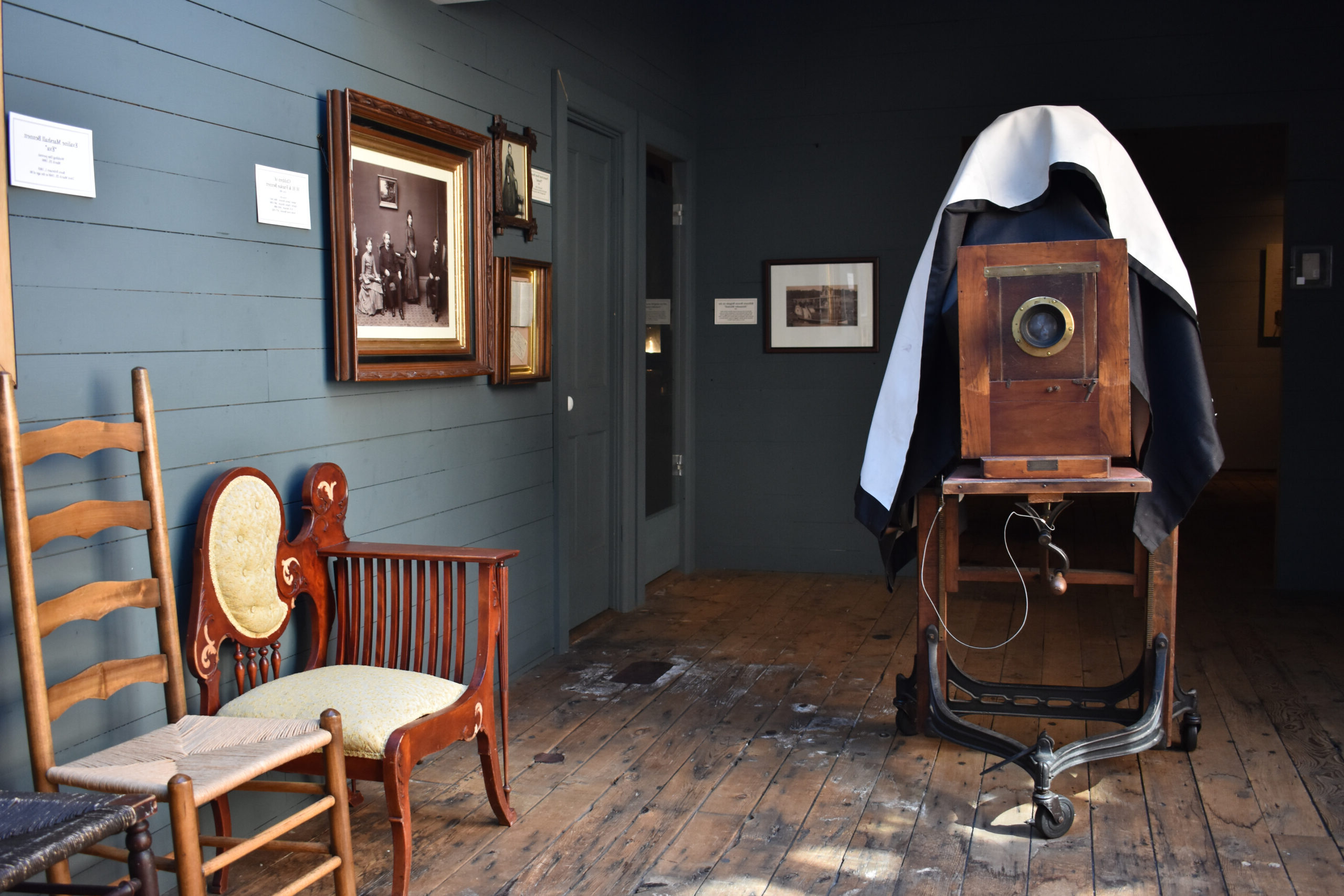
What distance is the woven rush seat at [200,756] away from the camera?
1.95m

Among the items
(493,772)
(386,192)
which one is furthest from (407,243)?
(493,772)

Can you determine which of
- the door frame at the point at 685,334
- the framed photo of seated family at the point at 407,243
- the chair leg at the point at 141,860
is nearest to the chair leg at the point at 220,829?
the chair leg at the point at 141,860

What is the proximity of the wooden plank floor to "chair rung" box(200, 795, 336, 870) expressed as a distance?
0.48m

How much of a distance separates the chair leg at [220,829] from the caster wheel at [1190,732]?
8.81 feet

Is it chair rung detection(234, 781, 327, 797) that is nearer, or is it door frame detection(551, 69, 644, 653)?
chair rung detection(234, 781, 327, 797)

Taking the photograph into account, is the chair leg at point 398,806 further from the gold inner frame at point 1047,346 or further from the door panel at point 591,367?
the door panel at point 591,367

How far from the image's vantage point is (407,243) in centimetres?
335

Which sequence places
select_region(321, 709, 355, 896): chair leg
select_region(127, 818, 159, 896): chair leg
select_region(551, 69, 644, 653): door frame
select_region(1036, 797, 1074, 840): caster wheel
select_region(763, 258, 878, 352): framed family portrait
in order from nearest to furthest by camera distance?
select_region(127, 818, 159, 896): chair leg < select_region(321, 709, 355, 896): chair leg < select_region(1036, 797, 1074, 840): caster wheel < select_region(551, 69, 644, 653): door frame < select_region(763, 258, 878, 352): framed family portrait

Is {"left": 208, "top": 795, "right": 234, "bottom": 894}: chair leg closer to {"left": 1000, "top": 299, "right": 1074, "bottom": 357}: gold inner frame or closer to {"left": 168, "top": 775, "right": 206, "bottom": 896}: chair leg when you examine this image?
{"left": 168, "top": 775, "right": 206, "bottom": 896}: chair leg

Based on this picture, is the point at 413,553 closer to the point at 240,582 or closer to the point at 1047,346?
the point at 240,582

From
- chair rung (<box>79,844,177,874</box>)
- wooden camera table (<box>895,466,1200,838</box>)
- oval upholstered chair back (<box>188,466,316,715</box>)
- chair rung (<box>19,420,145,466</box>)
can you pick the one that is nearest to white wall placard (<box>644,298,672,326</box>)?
wooden camera table (<box>895,466,1200,838</box>)

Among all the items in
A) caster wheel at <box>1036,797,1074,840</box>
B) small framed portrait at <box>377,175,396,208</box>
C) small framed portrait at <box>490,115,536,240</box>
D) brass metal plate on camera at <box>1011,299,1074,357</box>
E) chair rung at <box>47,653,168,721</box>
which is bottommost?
caster wheel at <box>1036,797,1074,840</box>

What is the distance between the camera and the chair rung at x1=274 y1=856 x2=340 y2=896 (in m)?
2.06

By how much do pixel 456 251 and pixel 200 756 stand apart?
78.3 inches
